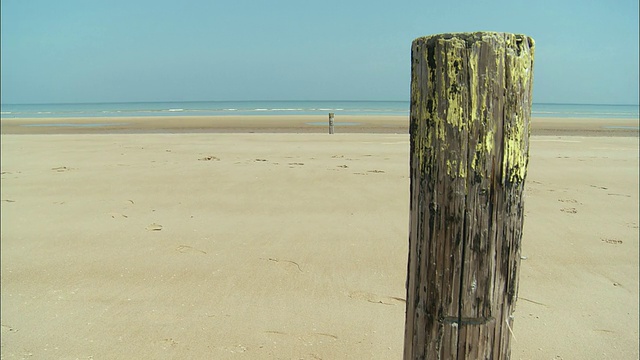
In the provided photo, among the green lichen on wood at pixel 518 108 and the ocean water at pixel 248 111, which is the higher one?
the green lichen on wood at pixel 518 108

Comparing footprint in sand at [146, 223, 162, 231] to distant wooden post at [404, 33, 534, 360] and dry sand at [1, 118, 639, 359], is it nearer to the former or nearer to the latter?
dry sand at [1, 118, 639, 359]

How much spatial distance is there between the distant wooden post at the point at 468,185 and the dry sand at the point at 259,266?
1.73 m

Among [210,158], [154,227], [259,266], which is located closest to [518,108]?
[259,266]

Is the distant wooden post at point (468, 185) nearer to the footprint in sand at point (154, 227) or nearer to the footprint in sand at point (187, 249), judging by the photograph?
A: the footprint in sand at point (187, 249)

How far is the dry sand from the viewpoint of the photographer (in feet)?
11.7

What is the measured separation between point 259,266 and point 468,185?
10.9 ft

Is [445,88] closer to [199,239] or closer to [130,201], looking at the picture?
[199,239]

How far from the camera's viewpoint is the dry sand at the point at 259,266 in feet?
11.7

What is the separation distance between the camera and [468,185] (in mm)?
1672

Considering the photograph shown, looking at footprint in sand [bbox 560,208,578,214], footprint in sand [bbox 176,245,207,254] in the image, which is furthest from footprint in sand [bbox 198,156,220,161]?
footprint in sand [bbox 560,208,578,214]

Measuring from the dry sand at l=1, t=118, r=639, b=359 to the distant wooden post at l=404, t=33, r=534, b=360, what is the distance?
173 centimetres

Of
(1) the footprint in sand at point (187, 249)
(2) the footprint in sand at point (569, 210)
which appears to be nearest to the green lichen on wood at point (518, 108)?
(1) the footprint in sand at point (187, 249)

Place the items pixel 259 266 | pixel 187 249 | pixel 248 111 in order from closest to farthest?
1. pixel 259 266
2. pixel 187 249
3. pixel 248 111

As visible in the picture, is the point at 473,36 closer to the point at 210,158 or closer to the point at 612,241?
the point at 612,241
